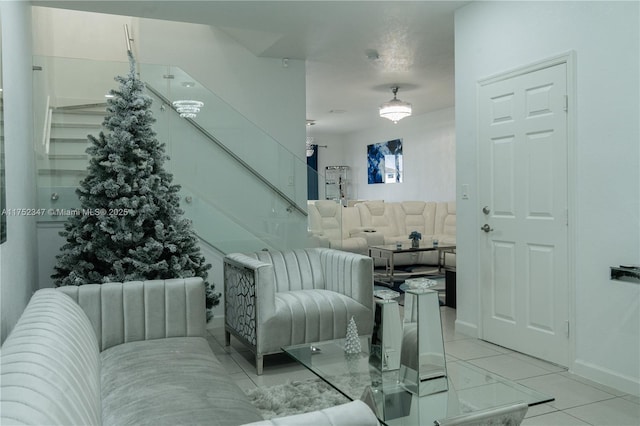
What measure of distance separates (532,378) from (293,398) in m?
1.57

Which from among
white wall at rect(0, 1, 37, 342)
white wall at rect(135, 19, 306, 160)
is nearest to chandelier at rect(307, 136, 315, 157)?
white wall at rect(135, 19, 306, 160)

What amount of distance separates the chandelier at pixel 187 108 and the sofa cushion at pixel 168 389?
2.55 metres

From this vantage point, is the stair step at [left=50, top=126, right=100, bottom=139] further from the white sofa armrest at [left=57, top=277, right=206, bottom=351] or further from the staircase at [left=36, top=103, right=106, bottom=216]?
the white sofa armrest at [left=57, top=277, right=206, bottom=351]

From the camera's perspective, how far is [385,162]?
1198 cm

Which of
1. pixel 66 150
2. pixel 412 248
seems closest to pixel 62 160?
pixel 66 150

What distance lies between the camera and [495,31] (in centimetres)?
398

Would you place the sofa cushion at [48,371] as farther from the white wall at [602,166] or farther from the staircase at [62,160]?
the white wall at [602,166]

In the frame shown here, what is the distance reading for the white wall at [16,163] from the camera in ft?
7.55

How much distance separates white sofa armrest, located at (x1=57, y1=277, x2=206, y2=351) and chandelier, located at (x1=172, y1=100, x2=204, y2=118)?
2116 mm

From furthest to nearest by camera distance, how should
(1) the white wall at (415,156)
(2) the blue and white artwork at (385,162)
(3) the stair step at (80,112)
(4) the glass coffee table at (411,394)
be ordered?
(2) the blue and white artwork at (385,162), (1) the white wall at (415,156), (3) the stair step at (80,112), (4) the glass coffee table at (411,394)

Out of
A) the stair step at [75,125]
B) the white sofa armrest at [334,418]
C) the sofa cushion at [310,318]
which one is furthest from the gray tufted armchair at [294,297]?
the white sofa armrest at [334,418]

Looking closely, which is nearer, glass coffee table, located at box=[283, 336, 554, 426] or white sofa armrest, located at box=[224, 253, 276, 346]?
glass coffee table, located at box=[283, 336, 554, 426]

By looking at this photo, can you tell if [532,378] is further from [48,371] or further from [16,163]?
[16,163]

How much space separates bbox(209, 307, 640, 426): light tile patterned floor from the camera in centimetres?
266
